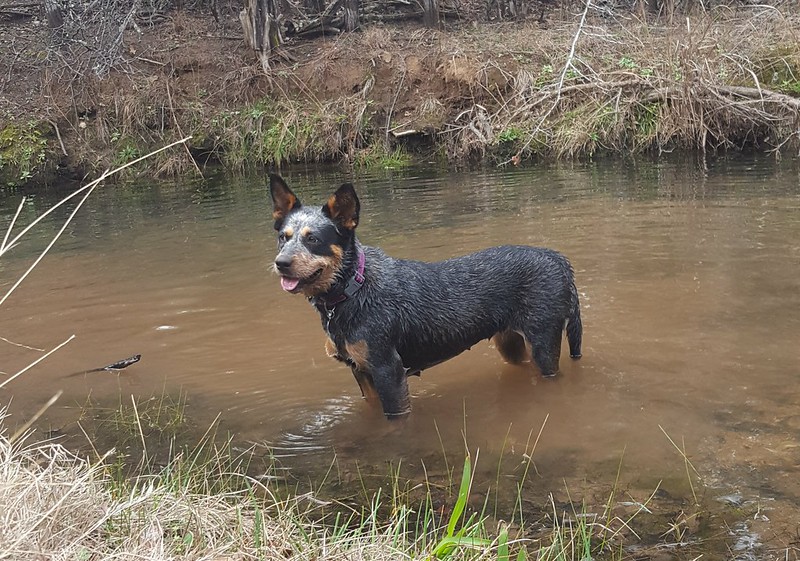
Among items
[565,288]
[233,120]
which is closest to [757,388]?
[565,288]

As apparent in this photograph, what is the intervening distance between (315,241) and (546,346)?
5.99 feet

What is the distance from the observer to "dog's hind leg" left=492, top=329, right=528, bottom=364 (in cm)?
572

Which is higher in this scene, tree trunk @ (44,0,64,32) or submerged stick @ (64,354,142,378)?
tree trunk @ (44,0,64,32)

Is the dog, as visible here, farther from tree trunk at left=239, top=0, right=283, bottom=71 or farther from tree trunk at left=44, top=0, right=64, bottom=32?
tree trunk at left=44, top=0, right=64, bottom=32

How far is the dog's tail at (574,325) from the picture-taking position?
5387 mm

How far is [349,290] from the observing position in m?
4.80

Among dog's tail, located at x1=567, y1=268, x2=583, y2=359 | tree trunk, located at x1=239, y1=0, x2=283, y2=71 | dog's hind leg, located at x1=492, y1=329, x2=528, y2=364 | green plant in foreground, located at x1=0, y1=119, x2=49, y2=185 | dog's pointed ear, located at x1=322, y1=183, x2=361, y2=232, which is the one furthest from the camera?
tree trunk, located at x1=239, y1=0, x2=283, y2=71

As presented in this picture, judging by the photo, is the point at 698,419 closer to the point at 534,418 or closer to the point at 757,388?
the point at 757,388

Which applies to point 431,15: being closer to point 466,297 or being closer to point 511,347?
point 511,347

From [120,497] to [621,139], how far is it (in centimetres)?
1436

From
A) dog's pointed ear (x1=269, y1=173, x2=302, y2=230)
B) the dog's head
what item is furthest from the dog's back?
dog's pointed ear (x1=269, y1=173, x2=302, y2=230)

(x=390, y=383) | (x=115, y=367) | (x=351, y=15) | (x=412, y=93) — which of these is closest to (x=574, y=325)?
(x=390, y=383)

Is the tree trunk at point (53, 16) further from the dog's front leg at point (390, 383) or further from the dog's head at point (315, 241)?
the dog's front leg at point (390, 383)

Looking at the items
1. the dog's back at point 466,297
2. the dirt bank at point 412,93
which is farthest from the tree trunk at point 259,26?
the dog's back at point 466,297
